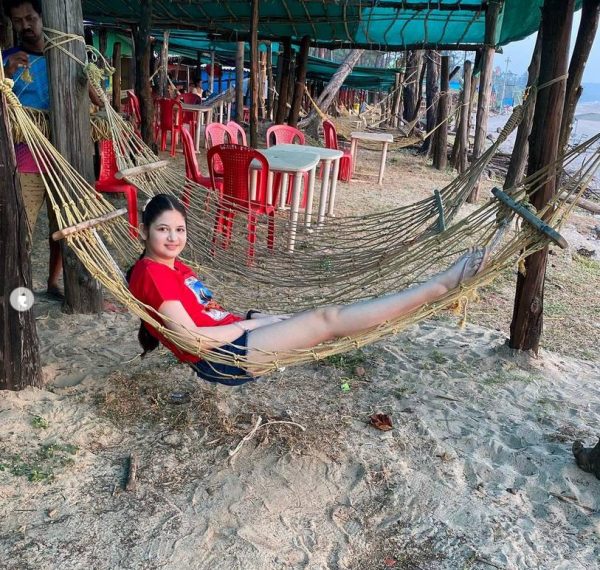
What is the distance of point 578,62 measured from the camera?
96.2 inches

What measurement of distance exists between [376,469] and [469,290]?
585 millimetres

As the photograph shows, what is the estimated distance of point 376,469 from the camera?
1.73 meters

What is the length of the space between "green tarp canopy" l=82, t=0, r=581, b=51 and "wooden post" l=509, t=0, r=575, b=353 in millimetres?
1858

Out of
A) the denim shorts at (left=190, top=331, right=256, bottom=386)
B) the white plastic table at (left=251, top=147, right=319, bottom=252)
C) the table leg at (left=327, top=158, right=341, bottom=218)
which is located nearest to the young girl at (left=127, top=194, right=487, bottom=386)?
the denim shorts at (left=190, top=331, right=256, bottom=386)

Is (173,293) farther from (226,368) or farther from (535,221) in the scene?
(535,221)

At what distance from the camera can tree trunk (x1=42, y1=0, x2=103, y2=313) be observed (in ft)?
6.77

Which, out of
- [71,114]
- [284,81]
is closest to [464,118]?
[284,81]

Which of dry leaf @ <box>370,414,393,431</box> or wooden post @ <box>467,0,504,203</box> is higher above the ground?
wooden post @ <box>467,0,504,203</box>

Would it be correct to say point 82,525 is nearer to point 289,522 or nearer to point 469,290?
point 289,522

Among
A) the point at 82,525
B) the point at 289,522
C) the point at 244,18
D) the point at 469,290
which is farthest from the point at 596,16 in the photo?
the point at 244,18

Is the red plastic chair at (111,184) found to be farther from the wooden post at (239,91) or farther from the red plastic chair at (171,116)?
the red plastic chair at (171,116)

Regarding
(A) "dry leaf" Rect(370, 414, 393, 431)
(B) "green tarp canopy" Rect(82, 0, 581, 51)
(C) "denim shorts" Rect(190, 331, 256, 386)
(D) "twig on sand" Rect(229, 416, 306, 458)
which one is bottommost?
(A) "dry leaf" Rect(370, 414, 393, 431)

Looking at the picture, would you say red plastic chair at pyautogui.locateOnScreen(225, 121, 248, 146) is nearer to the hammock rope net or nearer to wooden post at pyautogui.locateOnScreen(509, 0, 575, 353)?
the hammock rope net

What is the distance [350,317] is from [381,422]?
20.1 inches
